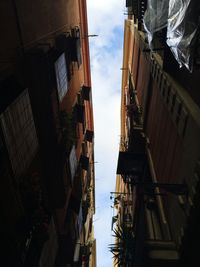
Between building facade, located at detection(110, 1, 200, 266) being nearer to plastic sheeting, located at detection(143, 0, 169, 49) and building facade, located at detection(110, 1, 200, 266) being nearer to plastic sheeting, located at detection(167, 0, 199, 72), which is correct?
plastic sheeting, located at detection(167, 0, 199, 72)

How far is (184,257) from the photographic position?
6.59 m

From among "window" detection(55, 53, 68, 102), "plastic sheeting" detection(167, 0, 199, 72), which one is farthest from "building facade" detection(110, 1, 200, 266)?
"window" detection(55, 53, 68, 102)

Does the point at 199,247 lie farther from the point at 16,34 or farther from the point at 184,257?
the point at 16,34

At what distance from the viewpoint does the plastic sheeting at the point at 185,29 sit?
5.13 meters

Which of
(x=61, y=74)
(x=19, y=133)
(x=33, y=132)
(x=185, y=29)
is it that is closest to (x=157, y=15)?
(x=185, y=29)

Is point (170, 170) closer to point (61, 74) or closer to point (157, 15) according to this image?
point (157, 15)

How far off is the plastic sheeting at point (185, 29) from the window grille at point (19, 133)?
14.7ft

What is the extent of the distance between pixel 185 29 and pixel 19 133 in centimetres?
543

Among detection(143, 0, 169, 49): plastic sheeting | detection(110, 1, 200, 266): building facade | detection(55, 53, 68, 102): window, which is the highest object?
detection(55, 53, 68, 102): window

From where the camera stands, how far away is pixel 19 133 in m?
8.68

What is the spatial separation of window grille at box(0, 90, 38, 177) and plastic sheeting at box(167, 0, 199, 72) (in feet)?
14.7

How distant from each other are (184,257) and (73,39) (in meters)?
12.5

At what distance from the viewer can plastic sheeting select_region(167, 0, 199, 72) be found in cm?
513

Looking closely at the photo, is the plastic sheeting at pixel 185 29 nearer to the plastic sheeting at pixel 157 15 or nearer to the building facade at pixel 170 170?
the building facade at pixel 170 170
